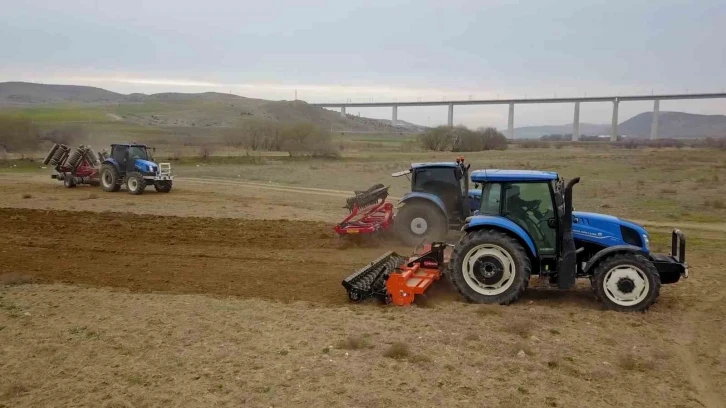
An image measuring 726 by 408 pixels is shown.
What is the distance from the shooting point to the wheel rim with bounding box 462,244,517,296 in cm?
785

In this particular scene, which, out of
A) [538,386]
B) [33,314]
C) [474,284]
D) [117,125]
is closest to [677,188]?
[474,284]

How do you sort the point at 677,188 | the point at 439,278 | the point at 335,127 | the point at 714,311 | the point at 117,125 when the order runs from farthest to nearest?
the point at 335,127 → the point at 117,125 → the point at 677,188 → the point at 439,278 → the point at 714,311

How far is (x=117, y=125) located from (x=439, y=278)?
91456 mm

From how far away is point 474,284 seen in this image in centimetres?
802

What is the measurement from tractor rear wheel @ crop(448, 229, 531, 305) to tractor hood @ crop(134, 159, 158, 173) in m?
18.2

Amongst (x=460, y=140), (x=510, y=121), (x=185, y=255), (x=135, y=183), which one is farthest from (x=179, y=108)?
(x=185, y=255)

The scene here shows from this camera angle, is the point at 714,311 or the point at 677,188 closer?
the point at 714,311

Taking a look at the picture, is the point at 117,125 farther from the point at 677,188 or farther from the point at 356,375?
the point at 356,375

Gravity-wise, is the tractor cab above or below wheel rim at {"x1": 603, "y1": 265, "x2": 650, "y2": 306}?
above

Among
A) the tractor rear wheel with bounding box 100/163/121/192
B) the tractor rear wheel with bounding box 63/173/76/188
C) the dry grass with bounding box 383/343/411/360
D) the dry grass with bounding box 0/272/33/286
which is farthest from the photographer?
the tractor rear wheel with bounding box 63/173/76/188

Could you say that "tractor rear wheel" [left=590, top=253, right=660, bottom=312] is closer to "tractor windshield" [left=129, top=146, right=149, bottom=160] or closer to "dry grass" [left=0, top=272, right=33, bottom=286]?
"dry grass" [left=0, top=272, right=33, bottom=286]

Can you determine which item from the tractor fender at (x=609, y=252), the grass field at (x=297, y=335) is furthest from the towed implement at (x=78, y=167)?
the tractor fender at (x=609, y=252)

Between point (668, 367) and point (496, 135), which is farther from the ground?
point (496, 135)

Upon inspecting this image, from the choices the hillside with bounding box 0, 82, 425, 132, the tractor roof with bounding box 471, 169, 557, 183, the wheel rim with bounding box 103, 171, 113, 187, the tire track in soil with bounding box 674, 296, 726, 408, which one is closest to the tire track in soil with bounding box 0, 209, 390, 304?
the tractor roof with bounding box 471, 169, 557, 183
